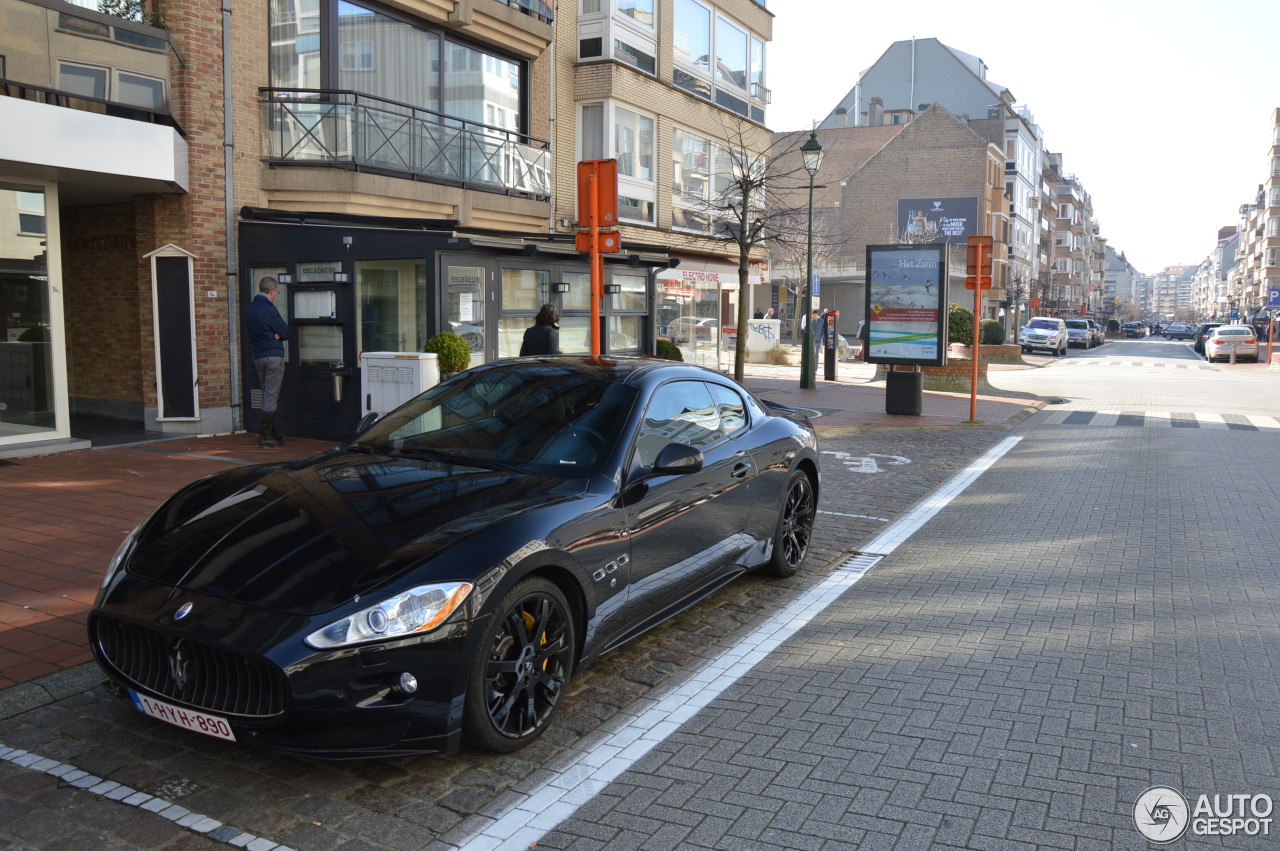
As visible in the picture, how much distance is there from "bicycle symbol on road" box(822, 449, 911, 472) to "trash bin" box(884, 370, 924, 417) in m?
4.81

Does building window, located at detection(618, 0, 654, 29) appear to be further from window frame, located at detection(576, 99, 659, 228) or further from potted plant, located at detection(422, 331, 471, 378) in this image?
potted plant, located at detection(422, 331, 471, 378)

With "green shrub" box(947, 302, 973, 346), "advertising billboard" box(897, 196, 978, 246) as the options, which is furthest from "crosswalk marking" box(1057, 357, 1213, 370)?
"advertising billboard" box(897, 196, 978, 246)

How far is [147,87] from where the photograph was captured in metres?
11.5

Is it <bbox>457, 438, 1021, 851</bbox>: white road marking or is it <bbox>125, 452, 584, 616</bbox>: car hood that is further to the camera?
<bbox>125, 452, 584, 616</bbox>: car hood

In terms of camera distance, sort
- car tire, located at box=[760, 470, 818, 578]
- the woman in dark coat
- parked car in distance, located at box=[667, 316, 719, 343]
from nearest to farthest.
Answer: car tire, located at box=[760, 470, 818, 578] → the woman in dark coat → parked car in distance, located at box=[667, 316, 719, 343]

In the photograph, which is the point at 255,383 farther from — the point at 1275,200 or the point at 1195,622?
the point at 1275,200

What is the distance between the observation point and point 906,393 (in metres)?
17.3

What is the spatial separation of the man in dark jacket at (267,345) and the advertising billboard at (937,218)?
5739 cm

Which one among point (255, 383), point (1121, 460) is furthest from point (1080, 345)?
point (255, 383)

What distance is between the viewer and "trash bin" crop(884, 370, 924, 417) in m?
17.3

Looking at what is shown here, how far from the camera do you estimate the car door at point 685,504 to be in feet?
15.5

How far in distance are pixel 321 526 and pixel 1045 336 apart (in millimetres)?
49929

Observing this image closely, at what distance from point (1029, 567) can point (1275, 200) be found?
366 ft

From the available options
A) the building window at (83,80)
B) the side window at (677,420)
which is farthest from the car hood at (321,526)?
the building window at (83,80)
